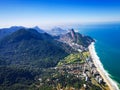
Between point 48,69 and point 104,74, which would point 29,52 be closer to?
point 48,69

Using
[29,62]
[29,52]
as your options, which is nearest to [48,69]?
[29,62]

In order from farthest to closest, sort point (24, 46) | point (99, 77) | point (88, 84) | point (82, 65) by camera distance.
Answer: point (24, 46)
point (82, 65)
point (99, 77)
point (88, 84)

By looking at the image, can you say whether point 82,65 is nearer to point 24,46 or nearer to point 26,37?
point 24,46

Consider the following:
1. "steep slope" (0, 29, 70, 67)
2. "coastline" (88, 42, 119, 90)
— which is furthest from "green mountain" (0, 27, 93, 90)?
"coastline" (88, 42, 119, 90)

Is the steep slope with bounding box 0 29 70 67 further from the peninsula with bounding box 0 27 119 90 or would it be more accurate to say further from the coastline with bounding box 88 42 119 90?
the coastline with bounding box 88 42 119 90

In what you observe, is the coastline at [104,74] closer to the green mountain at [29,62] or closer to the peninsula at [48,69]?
the peninsula at [48,69]

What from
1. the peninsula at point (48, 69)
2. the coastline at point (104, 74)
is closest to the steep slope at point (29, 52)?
the peninsula at point (48, 69)

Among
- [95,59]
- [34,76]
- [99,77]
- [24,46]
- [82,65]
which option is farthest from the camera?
[24,46]

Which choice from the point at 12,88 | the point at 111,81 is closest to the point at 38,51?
the point at 12,88
